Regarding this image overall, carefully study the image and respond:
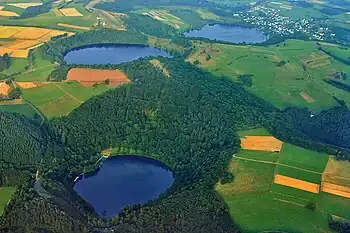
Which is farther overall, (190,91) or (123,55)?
(123,55)

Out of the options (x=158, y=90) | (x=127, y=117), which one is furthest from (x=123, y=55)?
(x=127, y=117)

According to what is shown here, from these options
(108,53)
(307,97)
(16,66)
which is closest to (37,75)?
(16,66)

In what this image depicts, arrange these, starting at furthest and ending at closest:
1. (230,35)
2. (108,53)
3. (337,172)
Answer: (230,35) → (108,53) → (337,172)

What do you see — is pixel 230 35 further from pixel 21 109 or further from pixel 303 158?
pixel 303 158

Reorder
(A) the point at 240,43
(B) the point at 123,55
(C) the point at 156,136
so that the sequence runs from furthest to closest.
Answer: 1. (A) the point at 240,43
2. (B) the point at 123,55
3. (C) the point at 156,136

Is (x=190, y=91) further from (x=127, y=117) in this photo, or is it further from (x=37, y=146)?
(x=37, y=146)

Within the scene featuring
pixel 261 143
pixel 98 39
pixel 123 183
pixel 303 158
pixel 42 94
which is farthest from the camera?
pixel 98 39

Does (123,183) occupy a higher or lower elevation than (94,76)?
lower

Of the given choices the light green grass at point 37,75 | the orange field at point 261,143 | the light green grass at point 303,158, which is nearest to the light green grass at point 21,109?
the light green grass at point 37,75
